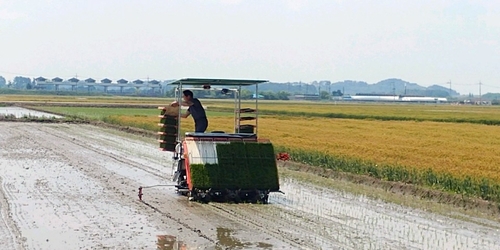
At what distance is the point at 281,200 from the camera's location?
48.3 feet

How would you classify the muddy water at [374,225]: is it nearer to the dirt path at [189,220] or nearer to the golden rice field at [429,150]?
the dirt path at [189,220]

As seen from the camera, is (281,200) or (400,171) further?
(400,171)

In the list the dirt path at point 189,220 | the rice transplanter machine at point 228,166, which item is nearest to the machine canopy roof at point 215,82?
the rice transplanter machine at point 228,166

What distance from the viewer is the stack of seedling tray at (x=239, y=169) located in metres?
13.9

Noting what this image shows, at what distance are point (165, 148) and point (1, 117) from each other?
33498mm

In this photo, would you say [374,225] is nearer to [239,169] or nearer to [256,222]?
[256,222]

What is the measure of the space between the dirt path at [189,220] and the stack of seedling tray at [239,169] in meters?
0.38

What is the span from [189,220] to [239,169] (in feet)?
7.48

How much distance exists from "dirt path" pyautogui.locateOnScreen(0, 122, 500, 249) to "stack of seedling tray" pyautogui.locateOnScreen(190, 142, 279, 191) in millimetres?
384

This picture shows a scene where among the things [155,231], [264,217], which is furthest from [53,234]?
[264,217]

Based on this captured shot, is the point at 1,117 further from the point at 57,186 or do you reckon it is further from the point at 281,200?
the point at 281,200

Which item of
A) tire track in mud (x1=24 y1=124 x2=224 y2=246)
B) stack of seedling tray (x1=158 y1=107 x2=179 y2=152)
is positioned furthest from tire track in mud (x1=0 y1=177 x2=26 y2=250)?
stack of seedling tray (x1=158 y1=107 x2=179 y2=152)

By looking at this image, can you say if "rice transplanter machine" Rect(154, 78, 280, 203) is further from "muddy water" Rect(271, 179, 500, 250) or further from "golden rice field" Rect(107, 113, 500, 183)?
"golden rice field" Rect(107, 113, 500, 183)

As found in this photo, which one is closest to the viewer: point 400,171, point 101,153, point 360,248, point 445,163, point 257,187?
point 360,248
